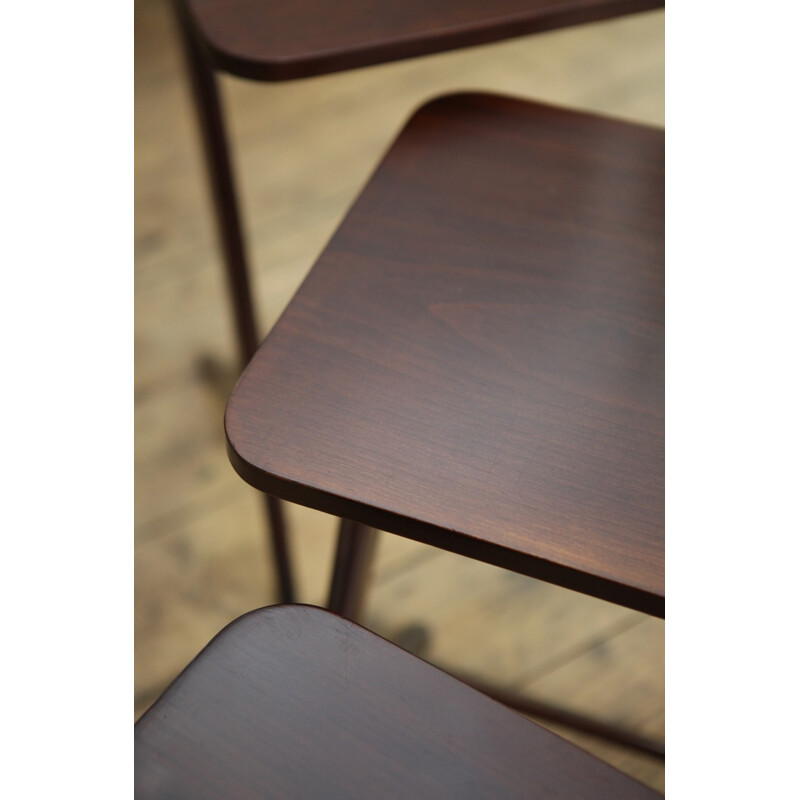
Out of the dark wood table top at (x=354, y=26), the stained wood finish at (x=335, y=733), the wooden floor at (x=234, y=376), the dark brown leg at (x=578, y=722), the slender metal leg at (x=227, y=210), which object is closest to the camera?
the stained wood finish at (x=335, y=733)

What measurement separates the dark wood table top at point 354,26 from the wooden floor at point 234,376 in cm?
61

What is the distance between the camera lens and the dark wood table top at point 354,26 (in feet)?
1.88

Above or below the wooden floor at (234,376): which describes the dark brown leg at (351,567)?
above

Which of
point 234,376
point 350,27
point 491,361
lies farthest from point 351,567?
point 234,376

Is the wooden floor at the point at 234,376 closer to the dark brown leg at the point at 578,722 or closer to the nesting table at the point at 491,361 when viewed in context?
the dark brown leg at the point at 578,722

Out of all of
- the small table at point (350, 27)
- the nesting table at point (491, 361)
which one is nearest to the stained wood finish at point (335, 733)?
the nesting table at point (491, 361)

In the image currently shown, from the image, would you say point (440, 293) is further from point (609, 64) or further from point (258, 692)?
point (609, 64)

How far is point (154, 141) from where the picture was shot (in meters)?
1.54

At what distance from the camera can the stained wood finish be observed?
0.37m

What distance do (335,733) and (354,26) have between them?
41 cm

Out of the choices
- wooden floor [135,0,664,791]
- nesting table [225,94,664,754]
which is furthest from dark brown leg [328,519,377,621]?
wooden floor [135,0,664,791]

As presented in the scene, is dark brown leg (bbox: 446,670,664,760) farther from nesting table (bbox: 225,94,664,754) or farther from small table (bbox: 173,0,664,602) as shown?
small table (bbox: 173,0,664,602)

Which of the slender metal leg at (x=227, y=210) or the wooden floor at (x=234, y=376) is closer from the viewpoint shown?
the slender metal leg at (x=227, y=210)
